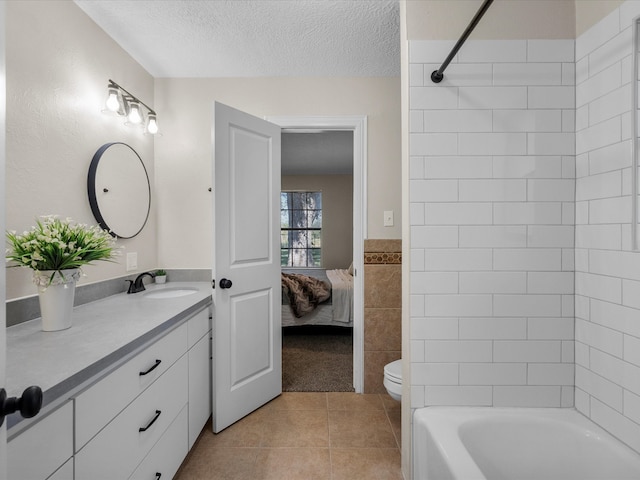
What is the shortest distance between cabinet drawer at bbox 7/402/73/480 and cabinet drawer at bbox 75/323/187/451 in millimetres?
42

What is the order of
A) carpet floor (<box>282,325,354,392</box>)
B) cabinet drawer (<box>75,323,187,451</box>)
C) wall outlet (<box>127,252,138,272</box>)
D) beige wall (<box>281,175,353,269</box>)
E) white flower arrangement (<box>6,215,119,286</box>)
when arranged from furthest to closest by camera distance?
beige wall (<box>281,175,353,269</box>)
carpet floor (<box>282,325,354,392</box>)
wall outlet (<box>127,252,138,272</box>)
white flower arrangement (<box>6,215,119,286</box>)
cabinet drawer (<box>75,323,187,451</box>)

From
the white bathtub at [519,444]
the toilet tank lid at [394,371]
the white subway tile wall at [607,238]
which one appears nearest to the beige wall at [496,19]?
the white subway tile wall at [607,238]

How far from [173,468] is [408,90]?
1976 mm

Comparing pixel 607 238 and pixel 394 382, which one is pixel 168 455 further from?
pixel 607 238

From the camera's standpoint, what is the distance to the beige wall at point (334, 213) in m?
6.25

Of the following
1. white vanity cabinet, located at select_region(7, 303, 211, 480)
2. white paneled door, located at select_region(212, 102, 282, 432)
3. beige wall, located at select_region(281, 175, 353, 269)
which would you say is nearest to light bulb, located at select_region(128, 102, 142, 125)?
white paneled door, located at select_region(212, 102, 282, 432)

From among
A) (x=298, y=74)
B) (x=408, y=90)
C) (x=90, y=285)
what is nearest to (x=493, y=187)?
(x=408, y=90)

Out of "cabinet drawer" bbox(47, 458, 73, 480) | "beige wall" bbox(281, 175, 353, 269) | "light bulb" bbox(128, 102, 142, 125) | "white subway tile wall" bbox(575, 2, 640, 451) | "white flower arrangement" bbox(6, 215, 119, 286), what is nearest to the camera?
"cabinet drawer" bbox(47, 458, 73, 480)

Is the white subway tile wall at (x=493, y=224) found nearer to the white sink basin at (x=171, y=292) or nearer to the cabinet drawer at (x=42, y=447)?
the cabinet drawer at (x=42, y=447)

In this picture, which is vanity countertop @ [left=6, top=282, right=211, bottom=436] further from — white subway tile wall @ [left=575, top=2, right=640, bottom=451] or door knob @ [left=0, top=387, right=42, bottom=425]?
white subway tile wall @ [left=575, top=2, right=640, bottom=451]

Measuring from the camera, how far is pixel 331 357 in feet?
9.93

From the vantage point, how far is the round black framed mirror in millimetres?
1819

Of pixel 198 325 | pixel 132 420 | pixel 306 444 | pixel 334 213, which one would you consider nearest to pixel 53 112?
pixel 198 325

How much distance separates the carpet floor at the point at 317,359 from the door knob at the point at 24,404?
207 centimetres
